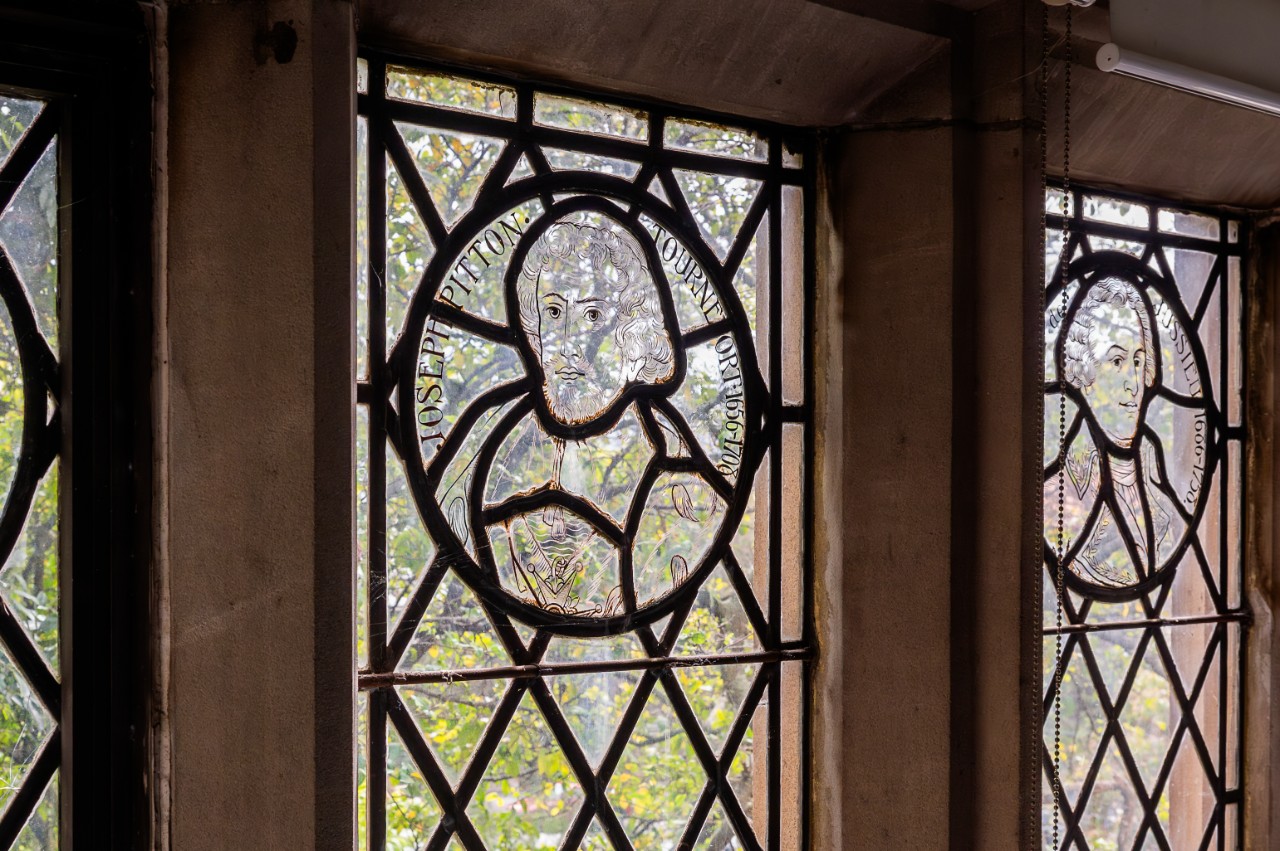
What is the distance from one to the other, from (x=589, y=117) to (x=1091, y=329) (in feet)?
3.60

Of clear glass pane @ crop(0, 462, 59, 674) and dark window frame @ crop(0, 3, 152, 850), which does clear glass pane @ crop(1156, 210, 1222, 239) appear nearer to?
dark window frame @ crop(0, 3, 152, 850)

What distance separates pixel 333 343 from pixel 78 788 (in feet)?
1.94

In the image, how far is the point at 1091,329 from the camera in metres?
1.91

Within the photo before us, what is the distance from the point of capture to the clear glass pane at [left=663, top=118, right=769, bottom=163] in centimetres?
158

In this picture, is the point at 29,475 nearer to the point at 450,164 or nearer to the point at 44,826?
the point at 44,826

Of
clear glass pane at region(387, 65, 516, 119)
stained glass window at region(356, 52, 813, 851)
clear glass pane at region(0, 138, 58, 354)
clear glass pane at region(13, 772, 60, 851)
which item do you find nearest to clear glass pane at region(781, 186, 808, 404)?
stained glass window at region(356, 52, 813, 851)

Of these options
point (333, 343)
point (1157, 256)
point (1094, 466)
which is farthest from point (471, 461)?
point (1157, 256)

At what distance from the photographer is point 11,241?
1127 mm

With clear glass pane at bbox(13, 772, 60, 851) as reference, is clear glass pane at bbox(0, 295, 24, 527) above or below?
above

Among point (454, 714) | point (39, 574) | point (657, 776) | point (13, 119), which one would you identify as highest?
point (13, 119)

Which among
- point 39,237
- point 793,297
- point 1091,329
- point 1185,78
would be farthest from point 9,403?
point 1091,329

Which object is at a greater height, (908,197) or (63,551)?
(908,197)

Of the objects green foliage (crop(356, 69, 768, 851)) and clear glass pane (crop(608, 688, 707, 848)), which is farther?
clear glass pane (crop(608, 688, 707, 848))

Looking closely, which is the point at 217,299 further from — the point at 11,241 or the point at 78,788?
the point at 78,788
